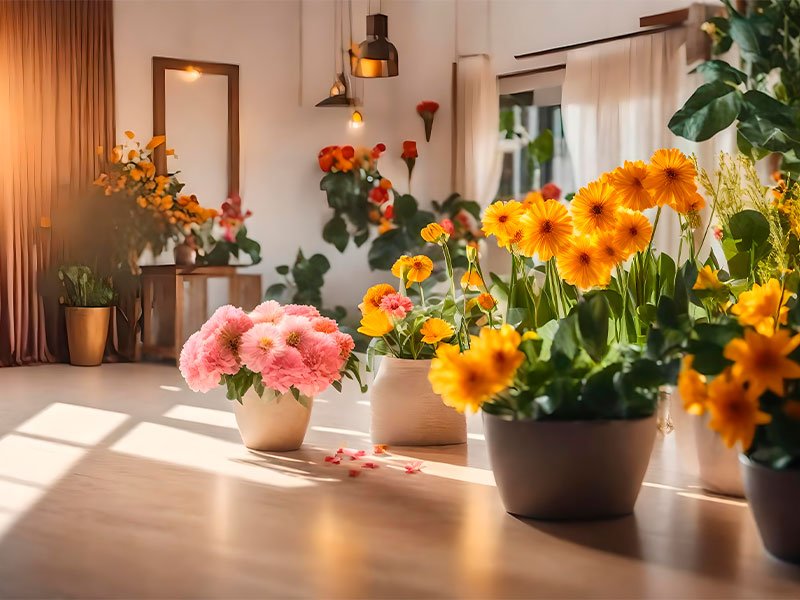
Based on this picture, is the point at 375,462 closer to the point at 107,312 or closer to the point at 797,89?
the point at 797,89

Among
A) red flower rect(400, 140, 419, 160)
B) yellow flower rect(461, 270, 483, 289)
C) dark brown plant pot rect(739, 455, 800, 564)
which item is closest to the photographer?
dark brown plant pot rect(739, 455, 800, 564)

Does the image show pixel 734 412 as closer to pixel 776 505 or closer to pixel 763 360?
pixel 763 360

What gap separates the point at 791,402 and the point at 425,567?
644 mm

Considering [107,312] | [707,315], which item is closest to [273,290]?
[107,312]

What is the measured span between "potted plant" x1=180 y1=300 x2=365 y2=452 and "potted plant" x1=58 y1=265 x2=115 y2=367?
3461mm

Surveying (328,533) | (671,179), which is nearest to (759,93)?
(671,179)

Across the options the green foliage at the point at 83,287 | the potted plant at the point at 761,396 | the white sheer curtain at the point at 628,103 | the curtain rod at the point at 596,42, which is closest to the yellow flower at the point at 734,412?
the potted plant at the point at 761,396

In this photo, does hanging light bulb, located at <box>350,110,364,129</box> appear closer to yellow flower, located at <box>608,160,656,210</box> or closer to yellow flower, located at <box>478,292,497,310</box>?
yellow flower, located at <box>478,292,497,310</box>

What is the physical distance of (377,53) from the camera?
545cm

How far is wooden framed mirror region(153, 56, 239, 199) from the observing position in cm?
645

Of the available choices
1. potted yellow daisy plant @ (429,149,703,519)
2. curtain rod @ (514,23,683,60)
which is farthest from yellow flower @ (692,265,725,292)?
curtain rod @ (514,23,683,60)

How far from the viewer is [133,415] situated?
3.65 m

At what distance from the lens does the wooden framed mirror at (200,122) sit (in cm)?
645

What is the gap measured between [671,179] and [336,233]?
16.4 ft
